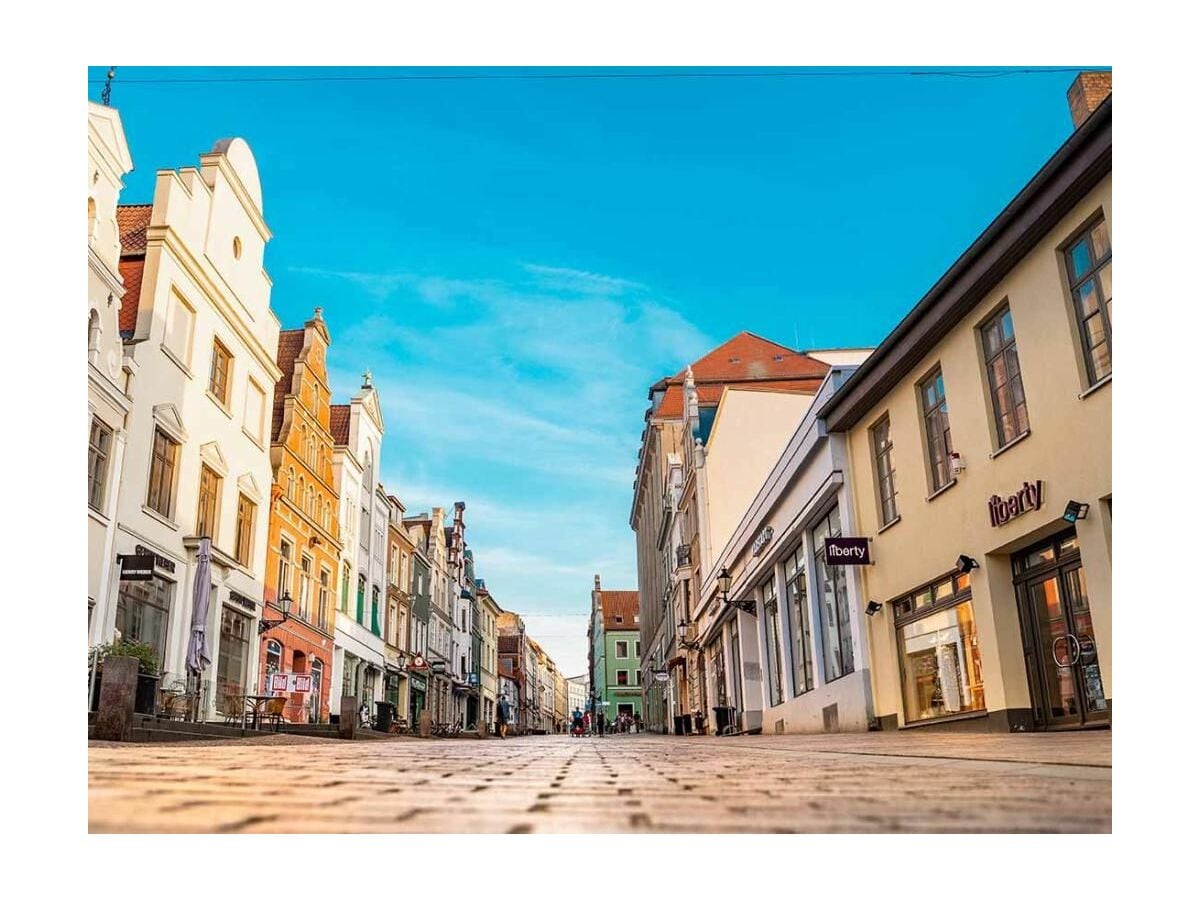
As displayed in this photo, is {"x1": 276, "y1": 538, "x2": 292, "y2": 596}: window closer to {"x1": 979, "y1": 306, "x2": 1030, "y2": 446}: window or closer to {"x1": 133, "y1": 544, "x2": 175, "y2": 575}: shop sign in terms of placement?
{"x1": 133, "y1": 544, "x2": 175, "y2": 575}: shop sign

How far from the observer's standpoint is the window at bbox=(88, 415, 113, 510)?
44.9 ft

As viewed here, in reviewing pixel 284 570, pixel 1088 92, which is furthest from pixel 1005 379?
pixel 284 570

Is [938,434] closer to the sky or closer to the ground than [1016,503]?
closer to the sky

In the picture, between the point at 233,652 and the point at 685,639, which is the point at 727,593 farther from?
the point at 233,652

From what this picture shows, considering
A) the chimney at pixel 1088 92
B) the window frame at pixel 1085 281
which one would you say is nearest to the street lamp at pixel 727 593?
the window frame at pixel 1085 281

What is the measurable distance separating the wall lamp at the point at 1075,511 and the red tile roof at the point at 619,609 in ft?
237

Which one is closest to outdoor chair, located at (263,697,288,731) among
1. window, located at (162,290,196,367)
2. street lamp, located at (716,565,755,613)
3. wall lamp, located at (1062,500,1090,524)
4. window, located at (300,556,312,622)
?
window, located at (300,556,312,622)

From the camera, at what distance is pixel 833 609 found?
14703 mm

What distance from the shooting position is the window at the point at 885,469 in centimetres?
1260

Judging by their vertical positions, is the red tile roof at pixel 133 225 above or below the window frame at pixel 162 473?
above

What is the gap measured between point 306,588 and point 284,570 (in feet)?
5.02

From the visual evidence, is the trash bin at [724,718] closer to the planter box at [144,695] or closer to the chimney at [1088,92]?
the planter box at [144,695]
